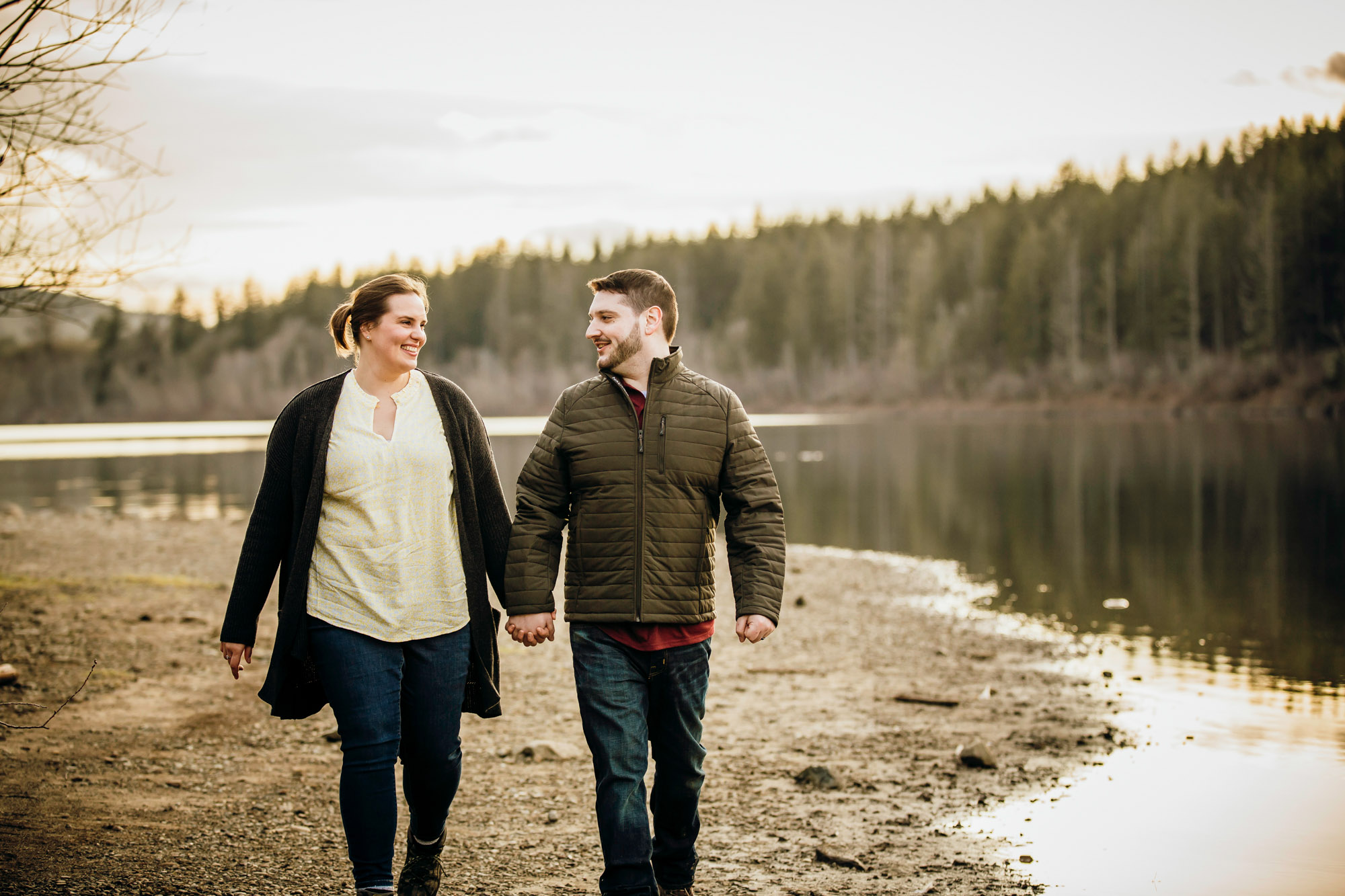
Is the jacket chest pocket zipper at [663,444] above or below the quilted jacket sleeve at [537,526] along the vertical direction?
above

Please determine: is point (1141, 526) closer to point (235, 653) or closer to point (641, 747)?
point (641, 747)

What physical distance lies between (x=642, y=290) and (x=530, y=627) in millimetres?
1314

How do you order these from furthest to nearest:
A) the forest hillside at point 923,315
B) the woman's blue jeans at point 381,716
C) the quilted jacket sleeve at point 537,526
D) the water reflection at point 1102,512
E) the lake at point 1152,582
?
the forest hillside at point 923,315
the water reflection at point 1102,512
the lake at point 1152,582
the quilted jacket sleeve at point 537,526
the woman's blue jeans at point 381,716

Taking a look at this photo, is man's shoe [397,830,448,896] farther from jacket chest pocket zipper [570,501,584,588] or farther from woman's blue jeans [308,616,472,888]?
jacket chest pocket zipper [570,501,584,588]

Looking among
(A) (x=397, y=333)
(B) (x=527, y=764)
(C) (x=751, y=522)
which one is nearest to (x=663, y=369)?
(C) (x=751, y=522)

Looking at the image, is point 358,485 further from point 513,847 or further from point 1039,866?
point 1039,866

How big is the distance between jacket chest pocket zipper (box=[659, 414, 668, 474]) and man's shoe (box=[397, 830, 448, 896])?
1.62 m

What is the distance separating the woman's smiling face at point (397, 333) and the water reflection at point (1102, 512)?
9.47m

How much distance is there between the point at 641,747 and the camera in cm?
418

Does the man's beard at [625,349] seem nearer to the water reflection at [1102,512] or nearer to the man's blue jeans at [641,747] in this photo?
the man's blue jeans at [641,747]

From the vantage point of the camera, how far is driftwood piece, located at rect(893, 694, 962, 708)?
29.8ft

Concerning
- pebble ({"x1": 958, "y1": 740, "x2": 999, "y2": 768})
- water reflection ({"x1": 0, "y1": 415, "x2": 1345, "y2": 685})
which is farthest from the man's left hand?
water reflection ({"x1": 0, "y1": 415, "x2": 1345, "y2": 685})

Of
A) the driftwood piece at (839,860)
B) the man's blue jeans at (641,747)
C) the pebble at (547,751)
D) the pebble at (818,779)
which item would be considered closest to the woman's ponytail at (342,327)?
the man's blue jeans at (641,747)

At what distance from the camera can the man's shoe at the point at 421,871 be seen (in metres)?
4.33
